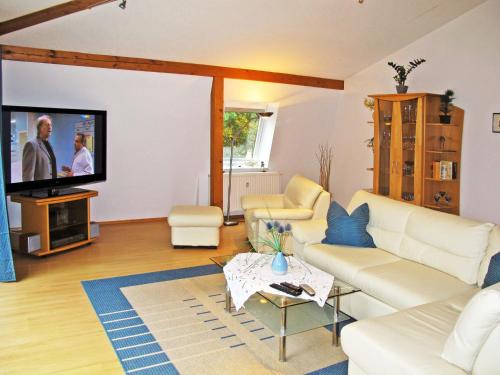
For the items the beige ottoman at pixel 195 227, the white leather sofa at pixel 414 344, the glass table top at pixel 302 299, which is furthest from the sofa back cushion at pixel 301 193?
the white leather sofa at pixel 414 344

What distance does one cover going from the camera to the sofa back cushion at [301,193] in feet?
17.4

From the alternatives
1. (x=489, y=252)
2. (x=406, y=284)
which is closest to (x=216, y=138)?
(x=406, y=284)

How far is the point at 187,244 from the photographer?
5.41m

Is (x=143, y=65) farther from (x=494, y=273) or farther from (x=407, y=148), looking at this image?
(x=494, y=273)

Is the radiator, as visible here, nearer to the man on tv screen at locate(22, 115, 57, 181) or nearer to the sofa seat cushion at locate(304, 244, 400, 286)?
the man on tv screen at locate(22, 115, 57, 181)

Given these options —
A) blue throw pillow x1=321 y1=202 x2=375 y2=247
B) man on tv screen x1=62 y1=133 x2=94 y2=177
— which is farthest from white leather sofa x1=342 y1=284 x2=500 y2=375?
man on tv screen x1=62 y1=133 x2=94 y2=177

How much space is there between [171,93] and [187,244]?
2009mm

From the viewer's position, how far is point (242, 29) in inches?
204

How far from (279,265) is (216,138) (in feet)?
11.5

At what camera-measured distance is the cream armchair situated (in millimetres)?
5074

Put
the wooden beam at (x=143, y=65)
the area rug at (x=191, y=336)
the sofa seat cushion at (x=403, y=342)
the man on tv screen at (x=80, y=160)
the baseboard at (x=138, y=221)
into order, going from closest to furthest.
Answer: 1. the sofa seat cushion at (x=403, y=342)
2. the area rug at (x=191, y=336)
3. the wooden beam at (x=143, y=65)
4. the man on tv screen at (x=80, y=160)
5. the baseboard at (x=138, y=221)

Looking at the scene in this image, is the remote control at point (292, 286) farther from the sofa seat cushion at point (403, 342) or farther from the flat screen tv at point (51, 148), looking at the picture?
the flat screen tv at point (51, 148)

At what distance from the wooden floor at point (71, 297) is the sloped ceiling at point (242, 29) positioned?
2.22 m

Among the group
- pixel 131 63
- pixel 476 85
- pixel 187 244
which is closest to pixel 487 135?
pixel 476 85
